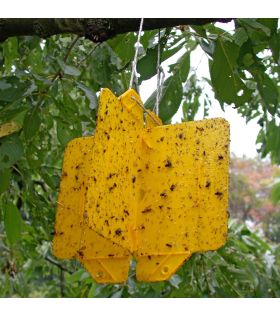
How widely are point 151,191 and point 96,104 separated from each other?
46 cm

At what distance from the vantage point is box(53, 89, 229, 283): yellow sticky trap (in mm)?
894

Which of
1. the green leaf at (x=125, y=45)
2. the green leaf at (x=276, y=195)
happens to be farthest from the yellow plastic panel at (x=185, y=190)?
the green leaf at (x=276, y=195)

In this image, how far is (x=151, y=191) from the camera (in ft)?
3.13

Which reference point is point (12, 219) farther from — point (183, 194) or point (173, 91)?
point (183, 194)

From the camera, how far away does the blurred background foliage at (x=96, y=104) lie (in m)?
1.31

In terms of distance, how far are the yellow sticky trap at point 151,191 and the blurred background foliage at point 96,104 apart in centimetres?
34

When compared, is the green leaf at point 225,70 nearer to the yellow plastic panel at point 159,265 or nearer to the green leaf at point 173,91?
the green leaf at point 173,91

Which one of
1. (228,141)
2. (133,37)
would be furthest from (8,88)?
(228,141)

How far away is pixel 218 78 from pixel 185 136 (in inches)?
14.5

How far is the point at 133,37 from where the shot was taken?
63.9 inches

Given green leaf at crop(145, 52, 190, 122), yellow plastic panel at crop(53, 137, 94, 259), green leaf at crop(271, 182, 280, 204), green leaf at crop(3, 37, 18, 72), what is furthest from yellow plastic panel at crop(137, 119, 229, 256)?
green leaf at crop(271, 182, 280, 204)

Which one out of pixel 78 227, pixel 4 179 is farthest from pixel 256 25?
pixel 4 179

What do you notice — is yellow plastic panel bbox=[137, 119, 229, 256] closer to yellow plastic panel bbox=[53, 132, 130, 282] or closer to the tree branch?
yellow plastic panel bbox=[53, 132, 130, 282]

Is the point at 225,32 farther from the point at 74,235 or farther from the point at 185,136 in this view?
the point at 74,235
